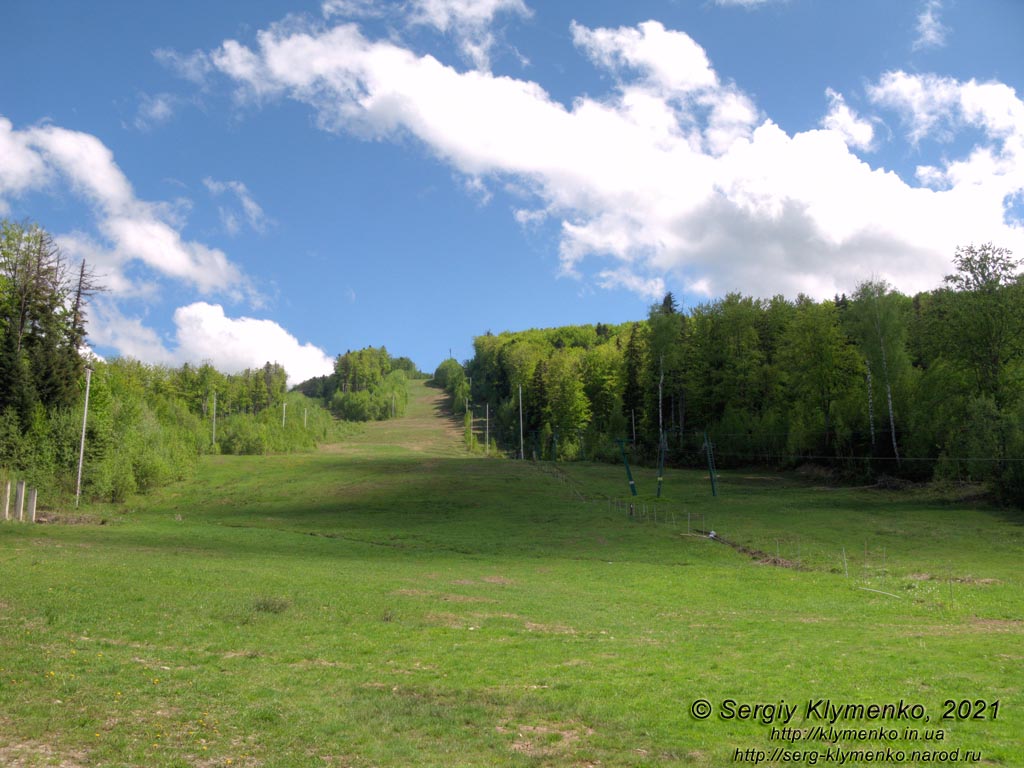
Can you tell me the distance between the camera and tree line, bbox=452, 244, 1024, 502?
6625cm

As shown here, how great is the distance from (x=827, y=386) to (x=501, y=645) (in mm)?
82292

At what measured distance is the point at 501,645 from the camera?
62.0 feet

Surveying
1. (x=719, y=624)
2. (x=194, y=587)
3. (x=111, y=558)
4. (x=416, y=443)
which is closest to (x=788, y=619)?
(x=719, y=624)

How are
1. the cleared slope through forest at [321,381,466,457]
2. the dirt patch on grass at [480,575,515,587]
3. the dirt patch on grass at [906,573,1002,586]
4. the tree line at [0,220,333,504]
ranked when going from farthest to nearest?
the cleared slope through forest at [321,381,466,457] < the tree line at [0,220,333,504] < the dirt patch on grass at [480,575,515,587] < the dirt patch on grass at [906,573,1002,586]

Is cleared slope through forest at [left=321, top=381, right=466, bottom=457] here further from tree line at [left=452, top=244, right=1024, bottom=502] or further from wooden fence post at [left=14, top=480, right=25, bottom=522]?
wooden fence post at [left=14, top=480, right=25, bottom=522]

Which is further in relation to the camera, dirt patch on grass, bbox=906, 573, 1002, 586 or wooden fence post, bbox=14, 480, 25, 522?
wooden fence post, bbox=14, 480, 25, 522

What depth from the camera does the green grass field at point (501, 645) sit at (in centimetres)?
1107

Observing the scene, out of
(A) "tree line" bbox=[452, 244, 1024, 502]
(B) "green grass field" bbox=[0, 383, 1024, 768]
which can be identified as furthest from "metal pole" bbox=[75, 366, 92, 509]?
(A) "tree line" bbox=[452, 244, 1024, 502]

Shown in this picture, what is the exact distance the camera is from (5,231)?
60188 millimetres

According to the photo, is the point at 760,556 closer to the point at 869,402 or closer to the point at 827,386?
the point at 869,402

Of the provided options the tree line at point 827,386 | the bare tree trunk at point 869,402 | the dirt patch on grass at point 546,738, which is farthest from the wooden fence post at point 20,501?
the bare tree trunk at point 869,402

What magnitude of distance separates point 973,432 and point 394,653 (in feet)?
195

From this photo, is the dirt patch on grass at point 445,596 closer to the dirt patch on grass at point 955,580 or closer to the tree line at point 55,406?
the dirt patch on grass at point 955,580

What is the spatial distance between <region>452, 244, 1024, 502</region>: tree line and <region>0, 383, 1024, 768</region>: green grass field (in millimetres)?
21873
